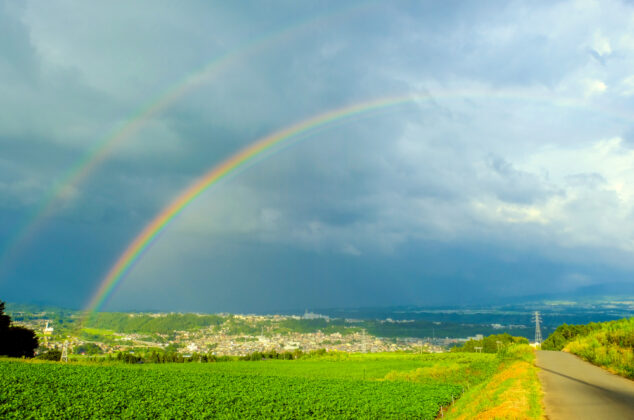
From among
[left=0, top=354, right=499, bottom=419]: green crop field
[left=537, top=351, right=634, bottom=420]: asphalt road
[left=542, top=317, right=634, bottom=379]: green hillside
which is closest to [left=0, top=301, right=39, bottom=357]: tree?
[left=0, top=354, right=499, bottom=419]: green crop field

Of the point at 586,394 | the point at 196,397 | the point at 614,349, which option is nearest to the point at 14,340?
the point at 196,397

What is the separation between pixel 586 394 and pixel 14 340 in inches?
2769

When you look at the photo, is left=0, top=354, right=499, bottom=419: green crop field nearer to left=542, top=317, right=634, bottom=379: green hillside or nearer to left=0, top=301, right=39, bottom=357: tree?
left=542, top=317, right=634, bottom=379: green hillside

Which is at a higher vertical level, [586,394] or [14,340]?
[586,394]

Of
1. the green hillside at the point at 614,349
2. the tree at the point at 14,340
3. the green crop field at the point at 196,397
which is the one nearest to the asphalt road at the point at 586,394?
the green hillside at the point at 614,349

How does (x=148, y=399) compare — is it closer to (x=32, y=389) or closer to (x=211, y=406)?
(x=211, y=406)

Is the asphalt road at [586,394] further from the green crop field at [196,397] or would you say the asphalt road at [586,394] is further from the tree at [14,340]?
the tree at [14,340]

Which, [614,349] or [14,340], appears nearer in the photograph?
[614,349]

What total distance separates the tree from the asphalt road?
65983 millimetres

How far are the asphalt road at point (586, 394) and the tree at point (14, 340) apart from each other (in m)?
66.0

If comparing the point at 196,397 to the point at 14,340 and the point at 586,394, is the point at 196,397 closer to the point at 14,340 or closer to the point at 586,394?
the point at 586,394

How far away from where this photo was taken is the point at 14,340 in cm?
5353

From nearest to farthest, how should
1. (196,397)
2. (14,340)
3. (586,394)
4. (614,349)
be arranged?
(586,394) < (614,349) < (196,397) < (14,340)

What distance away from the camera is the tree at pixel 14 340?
168ft
